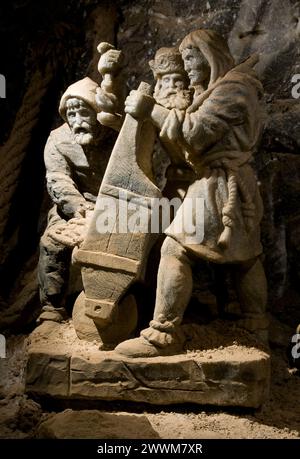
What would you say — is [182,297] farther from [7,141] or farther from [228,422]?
[7,141]

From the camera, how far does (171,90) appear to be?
12.3ft

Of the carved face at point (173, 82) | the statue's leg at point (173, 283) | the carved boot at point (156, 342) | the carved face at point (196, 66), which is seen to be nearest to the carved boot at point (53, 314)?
the carved boot at point (156, 342)

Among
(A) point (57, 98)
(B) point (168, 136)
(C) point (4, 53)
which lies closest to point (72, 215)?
(B) point (168, 136)

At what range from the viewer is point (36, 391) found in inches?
145

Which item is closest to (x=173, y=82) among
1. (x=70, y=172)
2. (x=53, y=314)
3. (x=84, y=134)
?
(x=84, y=134)

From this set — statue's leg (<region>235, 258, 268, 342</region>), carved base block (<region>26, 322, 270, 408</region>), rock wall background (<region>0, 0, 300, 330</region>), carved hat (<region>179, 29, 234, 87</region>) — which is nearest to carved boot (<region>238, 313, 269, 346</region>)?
statue's leg (<region>235, 258, 268, 342</region>)

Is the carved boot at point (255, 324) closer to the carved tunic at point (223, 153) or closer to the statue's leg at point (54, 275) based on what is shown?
the carved tunic at point (223, 153)

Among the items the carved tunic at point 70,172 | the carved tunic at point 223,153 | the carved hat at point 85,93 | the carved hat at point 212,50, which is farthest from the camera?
the carved tunic at point 70,172

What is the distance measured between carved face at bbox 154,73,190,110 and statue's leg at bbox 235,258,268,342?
0.93 m

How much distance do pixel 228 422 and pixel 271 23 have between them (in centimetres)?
284

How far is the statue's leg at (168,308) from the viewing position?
357 cm

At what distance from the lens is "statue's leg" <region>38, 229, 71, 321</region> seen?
4.11 m

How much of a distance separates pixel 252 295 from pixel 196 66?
1.23m

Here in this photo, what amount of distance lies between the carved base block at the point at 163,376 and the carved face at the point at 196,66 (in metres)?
1.39
